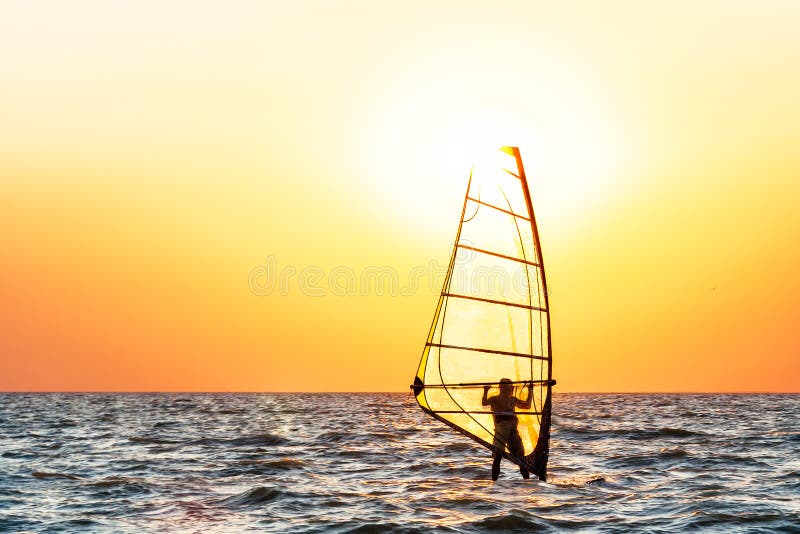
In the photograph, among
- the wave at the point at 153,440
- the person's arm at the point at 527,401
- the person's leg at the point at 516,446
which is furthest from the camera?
the wave at the point at 153,440

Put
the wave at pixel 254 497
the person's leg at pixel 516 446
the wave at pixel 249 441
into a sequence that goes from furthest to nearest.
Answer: the wave at pixel 249 441
the person's leg at pixel 516 446
the wave at pixel 254 497

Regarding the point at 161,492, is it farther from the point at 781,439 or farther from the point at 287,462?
the point at 781,439

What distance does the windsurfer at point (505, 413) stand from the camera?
1609 cm

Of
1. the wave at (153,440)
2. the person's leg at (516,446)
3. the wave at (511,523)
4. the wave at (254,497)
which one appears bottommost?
the wave at (153,440)

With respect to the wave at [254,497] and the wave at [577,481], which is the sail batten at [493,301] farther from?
the wave at [254,497]

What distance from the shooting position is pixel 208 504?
15500 millimetres

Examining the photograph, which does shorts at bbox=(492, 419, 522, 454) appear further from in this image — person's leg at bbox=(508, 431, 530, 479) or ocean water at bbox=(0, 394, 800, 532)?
ocean water at bbox=(0, 394, 800, 532)

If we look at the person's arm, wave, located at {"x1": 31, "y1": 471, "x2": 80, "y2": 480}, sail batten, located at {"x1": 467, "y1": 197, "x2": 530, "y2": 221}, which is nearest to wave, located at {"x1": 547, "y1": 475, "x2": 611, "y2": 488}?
the person's arm

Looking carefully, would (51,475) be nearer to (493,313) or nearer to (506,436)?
(506,436)

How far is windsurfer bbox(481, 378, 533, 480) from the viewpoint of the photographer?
16089mm

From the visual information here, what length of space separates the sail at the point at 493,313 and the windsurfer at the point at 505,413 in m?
0.06

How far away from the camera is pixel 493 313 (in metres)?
16.2

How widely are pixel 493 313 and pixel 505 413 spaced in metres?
1.83

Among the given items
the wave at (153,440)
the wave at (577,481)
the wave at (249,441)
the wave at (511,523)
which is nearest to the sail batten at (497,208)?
the wave at (511,523)
